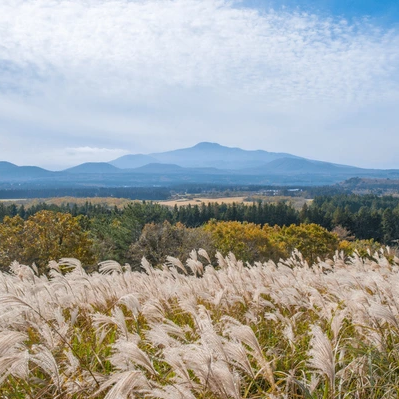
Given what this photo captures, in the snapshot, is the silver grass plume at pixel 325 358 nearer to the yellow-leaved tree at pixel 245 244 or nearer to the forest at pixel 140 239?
the forest at pixel 140 239

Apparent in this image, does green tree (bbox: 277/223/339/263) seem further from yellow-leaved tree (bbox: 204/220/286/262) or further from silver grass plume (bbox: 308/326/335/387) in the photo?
silver grass plume (bbox: 308/326/335/387)

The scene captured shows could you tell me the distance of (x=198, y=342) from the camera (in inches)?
110

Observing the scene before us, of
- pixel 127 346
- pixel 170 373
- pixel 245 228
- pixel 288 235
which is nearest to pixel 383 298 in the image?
pixel 170 373

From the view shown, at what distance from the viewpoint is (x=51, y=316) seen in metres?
3.24

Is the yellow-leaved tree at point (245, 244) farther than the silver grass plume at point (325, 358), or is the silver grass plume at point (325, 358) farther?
the yellow-leaved tree at point (245, 244)

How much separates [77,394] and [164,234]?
30438 mm

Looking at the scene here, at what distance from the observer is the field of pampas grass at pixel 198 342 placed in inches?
70.5

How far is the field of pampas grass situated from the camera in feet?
5.88

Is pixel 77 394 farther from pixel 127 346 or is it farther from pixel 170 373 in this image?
pixel 127 346

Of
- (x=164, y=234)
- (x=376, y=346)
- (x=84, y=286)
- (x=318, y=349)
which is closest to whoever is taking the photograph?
(x=318, y=349)

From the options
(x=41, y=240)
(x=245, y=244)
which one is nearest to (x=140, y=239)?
(x=245, y=244)

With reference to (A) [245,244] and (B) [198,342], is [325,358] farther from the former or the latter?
(A) [245,244]

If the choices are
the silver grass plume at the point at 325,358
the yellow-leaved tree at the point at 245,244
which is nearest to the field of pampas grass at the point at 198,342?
the silver grass plume at the point at 325,358

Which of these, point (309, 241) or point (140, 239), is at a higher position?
point (140, 239)
